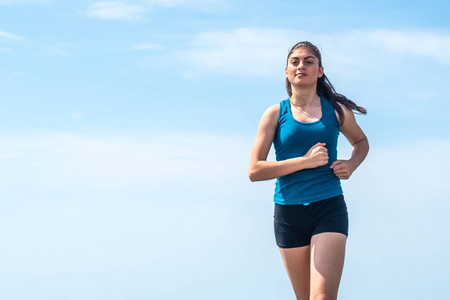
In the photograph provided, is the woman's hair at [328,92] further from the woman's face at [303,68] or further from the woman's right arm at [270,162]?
the woman's right arm at [270,162]

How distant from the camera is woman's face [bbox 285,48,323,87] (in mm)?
7227

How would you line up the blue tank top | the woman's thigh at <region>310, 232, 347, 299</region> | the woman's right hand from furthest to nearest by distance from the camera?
the blue tank top
the woman's right hand
the woman's thigh at <region>310, 232, 347, 299</region>

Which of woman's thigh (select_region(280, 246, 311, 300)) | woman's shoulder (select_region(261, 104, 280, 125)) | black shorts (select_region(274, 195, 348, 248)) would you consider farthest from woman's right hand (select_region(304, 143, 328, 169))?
woman's thigh (select_region(280, 246, 311, 300))

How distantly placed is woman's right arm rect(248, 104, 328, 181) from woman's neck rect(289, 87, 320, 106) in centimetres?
20

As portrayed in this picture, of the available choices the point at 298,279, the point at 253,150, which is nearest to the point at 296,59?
the point at 253,150

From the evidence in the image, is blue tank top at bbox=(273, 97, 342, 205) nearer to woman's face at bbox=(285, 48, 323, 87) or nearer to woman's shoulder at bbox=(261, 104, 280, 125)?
woman's shoulder at bbox=(261, 104, 280, 125)

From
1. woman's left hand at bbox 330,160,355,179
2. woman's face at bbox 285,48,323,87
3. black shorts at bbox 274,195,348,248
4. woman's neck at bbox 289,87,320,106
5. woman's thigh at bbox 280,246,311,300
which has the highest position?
woman's face at bbox 285,48,323,87

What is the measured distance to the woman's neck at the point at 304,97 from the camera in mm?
7297

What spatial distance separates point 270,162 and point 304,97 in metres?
0.80

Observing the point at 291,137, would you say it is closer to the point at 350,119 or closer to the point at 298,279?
the point at 350,119

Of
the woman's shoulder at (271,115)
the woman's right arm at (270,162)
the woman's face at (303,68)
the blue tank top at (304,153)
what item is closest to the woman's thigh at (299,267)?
the blue tank top at (304,153)

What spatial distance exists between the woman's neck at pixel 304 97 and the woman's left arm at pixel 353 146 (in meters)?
0.35

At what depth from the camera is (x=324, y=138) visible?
280 inches

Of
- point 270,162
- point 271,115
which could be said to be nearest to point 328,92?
point 271,115
